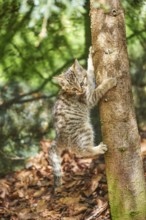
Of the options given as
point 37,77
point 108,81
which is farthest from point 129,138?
point 37,77

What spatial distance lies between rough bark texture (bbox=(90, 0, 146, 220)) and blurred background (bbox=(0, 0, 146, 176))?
7.38 ft

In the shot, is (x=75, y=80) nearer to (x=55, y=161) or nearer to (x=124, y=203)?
(x=55, y=161)

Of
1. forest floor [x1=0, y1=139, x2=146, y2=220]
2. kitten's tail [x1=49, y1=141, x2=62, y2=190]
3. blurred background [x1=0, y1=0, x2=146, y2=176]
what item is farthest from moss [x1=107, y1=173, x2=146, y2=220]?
blurred background [x1=0, y1=0, x2=146, y2=176]

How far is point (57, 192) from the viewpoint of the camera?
5.18 meters

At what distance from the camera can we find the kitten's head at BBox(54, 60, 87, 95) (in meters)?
4.80

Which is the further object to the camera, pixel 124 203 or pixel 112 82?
pixel 124 203

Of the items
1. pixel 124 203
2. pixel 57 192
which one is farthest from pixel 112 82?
pixel 57 192

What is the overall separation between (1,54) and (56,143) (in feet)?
5.60

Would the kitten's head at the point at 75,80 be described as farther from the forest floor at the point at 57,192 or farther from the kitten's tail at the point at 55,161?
the forest floor at the point at 57,192

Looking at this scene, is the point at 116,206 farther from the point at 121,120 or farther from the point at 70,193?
the point at 70,193

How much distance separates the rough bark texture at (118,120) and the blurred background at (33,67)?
225cm

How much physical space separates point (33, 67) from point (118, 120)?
8.42 ft

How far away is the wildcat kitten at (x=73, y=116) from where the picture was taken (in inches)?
189

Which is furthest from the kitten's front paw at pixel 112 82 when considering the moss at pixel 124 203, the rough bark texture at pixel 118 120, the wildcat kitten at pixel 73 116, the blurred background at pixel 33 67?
the blurred background at pixel 33 67
